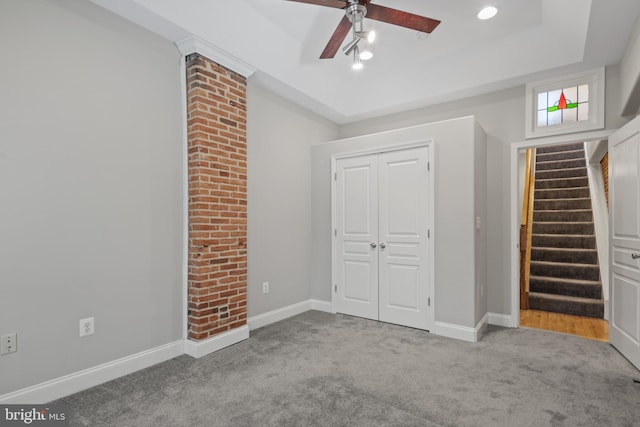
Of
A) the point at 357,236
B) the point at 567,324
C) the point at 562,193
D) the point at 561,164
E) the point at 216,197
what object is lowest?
the point at 567,324

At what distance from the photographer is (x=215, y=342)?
9.86 ft

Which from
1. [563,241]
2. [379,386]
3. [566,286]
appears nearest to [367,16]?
[379,386]

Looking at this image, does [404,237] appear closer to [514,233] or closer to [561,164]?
[514,233]

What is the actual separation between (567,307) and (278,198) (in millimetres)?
4032

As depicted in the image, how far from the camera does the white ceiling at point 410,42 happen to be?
106 inches

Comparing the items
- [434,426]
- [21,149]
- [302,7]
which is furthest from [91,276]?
[302,7]

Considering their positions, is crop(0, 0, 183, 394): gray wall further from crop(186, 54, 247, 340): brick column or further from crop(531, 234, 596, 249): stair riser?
crop(531, 234, 596, 249): stair riser

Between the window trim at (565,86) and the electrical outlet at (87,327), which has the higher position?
the window trim at (565,86)

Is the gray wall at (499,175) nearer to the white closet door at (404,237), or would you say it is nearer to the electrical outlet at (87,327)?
the white closet door at (404,237)

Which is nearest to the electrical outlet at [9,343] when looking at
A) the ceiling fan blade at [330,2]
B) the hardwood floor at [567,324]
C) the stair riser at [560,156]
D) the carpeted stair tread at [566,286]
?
the ceiling fan blade at [330,2]

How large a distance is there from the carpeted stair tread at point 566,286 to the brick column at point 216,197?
4.16 m

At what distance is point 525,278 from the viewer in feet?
14.8

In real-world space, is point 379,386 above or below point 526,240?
below

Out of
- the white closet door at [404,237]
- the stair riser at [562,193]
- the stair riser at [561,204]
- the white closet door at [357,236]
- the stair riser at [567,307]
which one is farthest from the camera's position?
the stair riser at [562,193]
